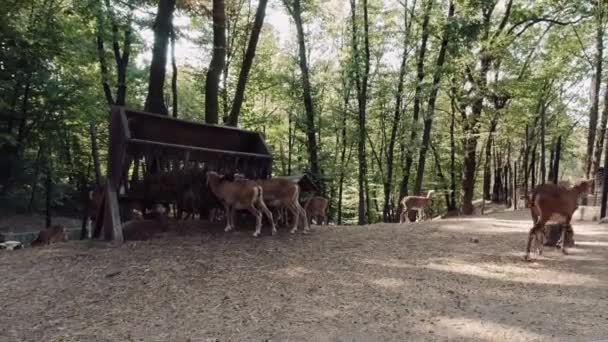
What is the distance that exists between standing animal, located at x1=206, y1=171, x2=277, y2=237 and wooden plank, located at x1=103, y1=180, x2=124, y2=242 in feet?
4.55

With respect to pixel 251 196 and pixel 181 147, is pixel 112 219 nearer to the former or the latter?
pixel 181 147

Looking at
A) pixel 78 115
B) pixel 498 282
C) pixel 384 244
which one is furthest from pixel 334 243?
pixel 78 115

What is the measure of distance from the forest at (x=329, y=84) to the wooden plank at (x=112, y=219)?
149 inches

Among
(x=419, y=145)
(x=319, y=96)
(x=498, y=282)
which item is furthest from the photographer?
(x=319, y=96)

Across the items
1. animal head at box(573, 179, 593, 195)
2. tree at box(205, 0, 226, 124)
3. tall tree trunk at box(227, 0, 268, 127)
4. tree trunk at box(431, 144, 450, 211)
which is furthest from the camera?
tree trunk at box(431, 144, 450, 211)

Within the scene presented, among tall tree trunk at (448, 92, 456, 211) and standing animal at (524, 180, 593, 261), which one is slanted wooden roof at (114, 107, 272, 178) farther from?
tall tree trunk at (448, 92, 456, 211)

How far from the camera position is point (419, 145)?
2048 centimetres

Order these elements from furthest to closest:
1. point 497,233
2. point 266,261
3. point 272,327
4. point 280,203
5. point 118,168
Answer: point 497,233, point 280,203, point 118,168, point 266,261, point 272,327

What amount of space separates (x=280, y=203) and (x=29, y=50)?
10847 millimetres

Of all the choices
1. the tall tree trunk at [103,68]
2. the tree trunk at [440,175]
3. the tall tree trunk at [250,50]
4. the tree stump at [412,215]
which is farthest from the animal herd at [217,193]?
the tree trunk at [440,175]

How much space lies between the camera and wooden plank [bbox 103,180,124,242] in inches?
246

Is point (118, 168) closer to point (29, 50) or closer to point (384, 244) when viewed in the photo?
point (384, 244)

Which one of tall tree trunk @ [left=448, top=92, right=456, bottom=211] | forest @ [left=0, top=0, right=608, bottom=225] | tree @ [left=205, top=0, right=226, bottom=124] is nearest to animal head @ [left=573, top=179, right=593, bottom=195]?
forest @ [left=0, top=0, right=608, bottom=225]

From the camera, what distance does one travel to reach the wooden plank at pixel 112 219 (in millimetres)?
6238
